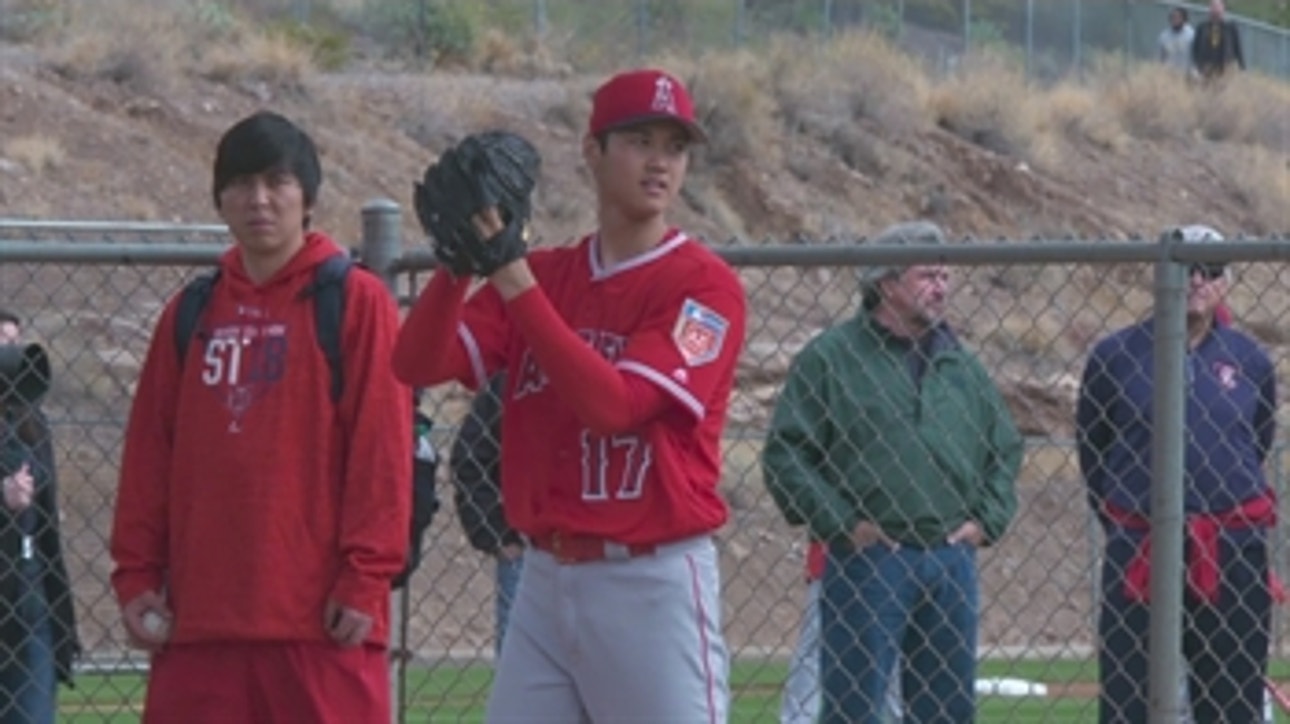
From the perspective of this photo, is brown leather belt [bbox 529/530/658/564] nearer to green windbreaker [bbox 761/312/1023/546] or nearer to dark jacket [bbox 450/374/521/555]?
dark jacket [bbox 450/374/521/555]

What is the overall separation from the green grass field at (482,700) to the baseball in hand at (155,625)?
4.51 meters

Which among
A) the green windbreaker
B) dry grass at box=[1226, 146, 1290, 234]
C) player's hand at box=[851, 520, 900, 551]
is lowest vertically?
dry grass at box=[1226, 146, 1290, 234]

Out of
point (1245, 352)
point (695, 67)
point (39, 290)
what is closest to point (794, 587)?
point (39, 290)

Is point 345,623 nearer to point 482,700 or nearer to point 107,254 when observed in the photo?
point 107,254

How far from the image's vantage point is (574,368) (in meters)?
5.12

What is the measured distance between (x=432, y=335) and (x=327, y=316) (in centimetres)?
52

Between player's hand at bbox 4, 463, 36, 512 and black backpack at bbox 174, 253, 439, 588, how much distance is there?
234 centimetres

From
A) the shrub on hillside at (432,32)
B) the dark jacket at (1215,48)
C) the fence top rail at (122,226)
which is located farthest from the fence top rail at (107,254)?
the dark jacket at (1215,48)

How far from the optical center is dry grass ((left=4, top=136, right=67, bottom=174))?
899 inches

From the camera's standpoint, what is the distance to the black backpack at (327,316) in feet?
19.0

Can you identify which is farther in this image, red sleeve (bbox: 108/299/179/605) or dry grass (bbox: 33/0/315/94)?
dry grass (bbox: 33/0/315/94)

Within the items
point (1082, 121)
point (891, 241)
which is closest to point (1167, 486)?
point (891, 241)

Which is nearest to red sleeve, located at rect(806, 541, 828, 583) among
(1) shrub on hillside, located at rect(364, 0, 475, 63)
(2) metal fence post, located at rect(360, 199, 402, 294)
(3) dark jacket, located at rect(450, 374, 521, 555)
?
(3) dark jacket, located at rect(450, 374, 521, 555)

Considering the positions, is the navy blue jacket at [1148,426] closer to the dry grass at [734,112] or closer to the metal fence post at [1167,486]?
the metal fence post at [1167,486]
